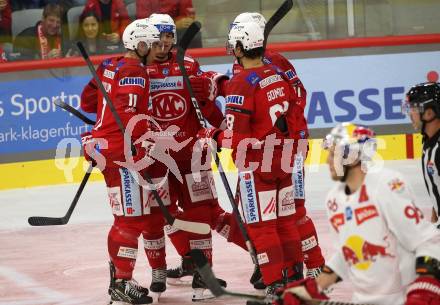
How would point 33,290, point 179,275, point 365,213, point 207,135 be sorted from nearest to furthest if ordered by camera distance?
1. point 365,213
2. point 207,135
3. point 33,290
4. point 179,275

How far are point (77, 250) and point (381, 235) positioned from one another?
12.9ft

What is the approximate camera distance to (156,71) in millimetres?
6199

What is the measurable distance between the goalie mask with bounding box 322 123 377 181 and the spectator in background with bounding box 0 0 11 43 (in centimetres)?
623

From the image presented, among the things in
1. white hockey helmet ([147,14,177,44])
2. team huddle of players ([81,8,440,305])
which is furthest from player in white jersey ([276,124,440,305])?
white hockey helmet ([147,14,177,44])

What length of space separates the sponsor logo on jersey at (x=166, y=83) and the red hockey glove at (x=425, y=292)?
8.45 feet

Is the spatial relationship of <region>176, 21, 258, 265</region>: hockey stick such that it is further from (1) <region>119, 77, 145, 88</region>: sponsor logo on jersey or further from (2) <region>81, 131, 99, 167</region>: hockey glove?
(2) <region>81, 131, 99, 167</region>: hockey glove

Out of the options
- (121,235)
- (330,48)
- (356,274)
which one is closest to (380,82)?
(330,48)

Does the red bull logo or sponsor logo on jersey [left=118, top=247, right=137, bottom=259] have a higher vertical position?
the red bull logo

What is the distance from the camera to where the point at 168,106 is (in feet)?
20.5

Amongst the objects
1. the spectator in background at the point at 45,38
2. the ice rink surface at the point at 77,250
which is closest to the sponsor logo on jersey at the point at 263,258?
the ice rink surface at the point at 77,250

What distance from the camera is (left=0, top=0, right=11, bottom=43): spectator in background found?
388 inches

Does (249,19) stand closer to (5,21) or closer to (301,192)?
(301,192)

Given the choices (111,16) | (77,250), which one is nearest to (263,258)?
(77,250)

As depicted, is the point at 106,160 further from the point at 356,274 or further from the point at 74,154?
the point at 74,154
